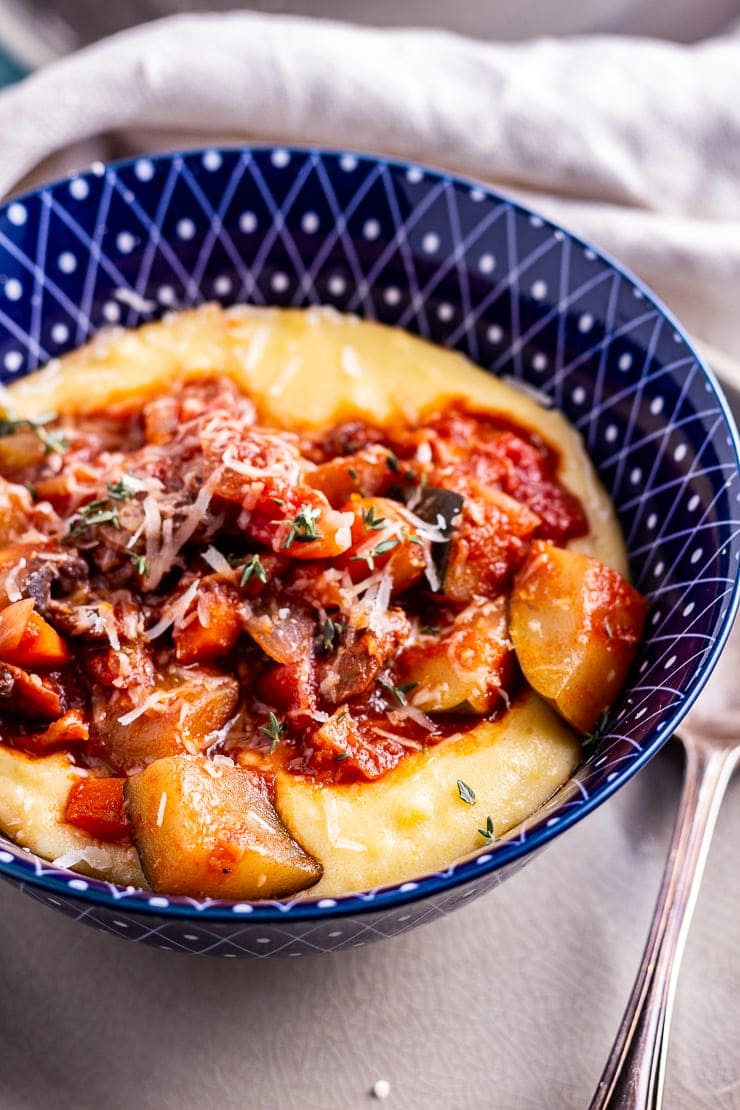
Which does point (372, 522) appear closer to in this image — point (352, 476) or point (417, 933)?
point (352, 476)

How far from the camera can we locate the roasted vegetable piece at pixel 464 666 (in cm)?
351

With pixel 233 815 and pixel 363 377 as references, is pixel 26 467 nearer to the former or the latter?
pixel 363 377

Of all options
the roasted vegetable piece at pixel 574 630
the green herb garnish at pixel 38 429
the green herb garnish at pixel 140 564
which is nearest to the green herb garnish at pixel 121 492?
the green herb garnish at pixel 140 564

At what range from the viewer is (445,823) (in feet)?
10.9

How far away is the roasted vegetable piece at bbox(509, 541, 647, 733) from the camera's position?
11.6 ft

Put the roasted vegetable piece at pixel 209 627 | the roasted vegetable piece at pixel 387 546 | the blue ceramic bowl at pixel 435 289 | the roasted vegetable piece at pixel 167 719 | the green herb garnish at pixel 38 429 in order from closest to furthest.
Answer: the roasted vegetable piece at pixel 167 719
the roasted vegetable piece at pixel 209 627
the roasted vegetable piece at pixel 387 546
the blue ceramic bowl at pixel 435 289
the green herb garnish at pixel 38 429

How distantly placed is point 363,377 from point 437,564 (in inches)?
38.4

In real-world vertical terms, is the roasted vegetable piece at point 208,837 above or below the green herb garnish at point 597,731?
below

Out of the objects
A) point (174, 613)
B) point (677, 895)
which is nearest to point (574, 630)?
point (677, 895)

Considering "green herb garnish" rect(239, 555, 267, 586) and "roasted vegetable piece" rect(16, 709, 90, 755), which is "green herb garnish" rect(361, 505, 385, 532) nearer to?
"green herb garnish" rect(239, 555, 267, 586)

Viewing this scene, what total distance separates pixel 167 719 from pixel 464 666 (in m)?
0.91

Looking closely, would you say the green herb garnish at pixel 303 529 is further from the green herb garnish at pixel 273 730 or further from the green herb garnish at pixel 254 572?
the green herb garnish at pixel 273 730

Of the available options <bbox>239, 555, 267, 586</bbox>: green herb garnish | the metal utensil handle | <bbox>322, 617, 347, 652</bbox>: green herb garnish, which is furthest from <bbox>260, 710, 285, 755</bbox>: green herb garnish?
the metal utensil handle

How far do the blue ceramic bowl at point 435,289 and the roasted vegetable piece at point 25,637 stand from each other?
1.33m
